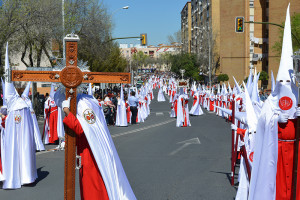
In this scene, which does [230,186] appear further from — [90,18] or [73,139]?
[90,18]

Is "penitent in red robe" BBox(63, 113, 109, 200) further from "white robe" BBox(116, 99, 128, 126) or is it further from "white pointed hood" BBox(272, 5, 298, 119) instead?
"white robe" BBox(116, 99, 128, 126)

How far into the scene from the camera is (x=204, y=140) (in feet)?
50.1

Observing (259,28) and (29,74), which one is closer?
(29,74)

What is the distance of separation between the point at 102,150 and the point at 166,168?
503cm

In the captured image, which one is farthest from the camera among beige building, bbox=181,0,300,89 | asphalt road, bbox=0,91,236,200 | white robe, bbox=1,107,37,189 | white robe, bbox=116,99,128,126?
beige building, bbox=181,0,300,89

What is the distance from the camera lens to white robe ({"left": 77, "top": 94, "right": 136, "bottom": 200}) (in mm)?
5430

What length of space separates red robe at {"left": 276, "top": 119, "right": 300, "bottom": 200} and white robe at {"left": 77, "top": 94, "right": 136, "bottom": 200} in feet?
6.63

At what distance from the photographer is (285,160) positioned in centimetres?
557

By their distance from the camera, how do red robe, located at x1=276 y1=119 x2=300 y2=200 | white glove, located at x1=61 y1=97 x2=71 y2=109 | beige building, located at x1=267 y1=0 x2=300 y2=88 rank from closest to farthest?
white glove, located at x1=61 y1=97 x2=71 y2=109 < red robe, located at x1=276 y1=119 x2=300 y2=200 < beige building, located at x1=267 y1=0 x2=300 y2=88

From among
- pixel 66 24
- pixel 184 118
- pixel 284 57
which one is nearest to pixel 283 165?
pixel 284 57

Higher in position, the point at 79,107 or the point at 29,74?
the point at 29,74

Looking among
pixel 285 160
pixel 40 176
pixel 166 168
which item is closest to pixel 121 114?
pixel 166 168

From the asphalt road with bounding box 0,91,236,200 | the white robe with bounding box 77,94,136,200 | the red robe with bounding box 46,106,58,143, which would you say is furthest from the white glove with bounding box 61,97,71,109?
the red robe with bounding box 46,106,58,143

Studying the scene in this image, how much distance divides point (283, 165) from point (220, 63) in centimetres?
6271
